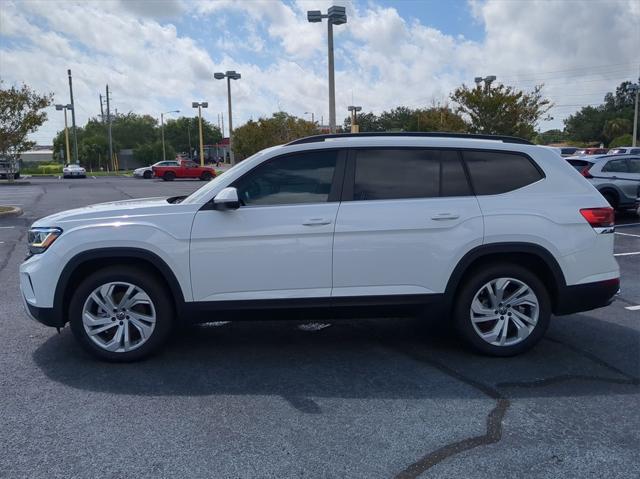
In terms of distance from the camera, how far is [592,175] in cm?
1373

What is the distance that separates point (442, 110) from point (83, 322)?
32.4 meters

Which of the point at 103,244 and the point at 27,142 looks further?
the point at 27,142

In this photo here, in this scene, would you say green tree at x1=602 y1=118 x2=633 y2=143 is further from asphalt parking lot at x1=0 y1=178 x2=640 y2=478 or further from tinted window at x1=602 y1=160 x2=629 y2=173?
asphalt parking lot at x1=0 y1=178 x2=640 y2=478

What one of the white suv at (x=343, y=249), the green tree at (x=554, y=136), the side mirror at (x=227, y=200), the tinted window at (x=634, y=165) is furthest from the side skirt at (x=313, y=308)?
the green tree at (x=554, y=136)

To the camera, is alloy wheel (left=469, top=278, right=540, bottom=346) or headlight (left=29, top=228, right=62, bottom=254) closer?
headlight (left=29, top=228, right=62, bottom=254)

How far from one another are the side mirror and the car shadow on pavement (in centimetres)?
129

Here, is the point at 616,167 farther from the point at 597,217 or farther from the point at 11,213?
the point at 11,213

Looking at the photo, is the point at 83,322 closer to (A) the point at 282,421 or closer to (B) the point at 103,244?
(B) the point at 103,244

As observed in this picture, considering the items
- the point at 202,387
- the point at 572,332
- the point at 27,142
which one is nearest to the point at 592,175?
the point at 572,332

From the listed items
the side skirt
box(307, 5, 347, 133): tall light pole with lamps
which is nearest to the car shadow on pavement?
the side skirt

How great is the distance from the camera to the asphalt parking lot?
3.23 meters

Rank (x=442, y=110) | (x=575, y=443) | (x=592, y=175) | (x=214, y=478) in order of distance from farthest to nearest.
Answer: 1. (x=442, y=110)
2. (x=592, y=175)
3. (x=575, y=443)
4. (x=214, y=478)

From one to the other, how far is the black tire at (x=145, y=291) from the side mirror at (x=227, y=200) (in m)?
0.83

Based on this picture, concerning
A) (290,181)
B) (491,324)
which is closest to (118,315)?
(290,181)
